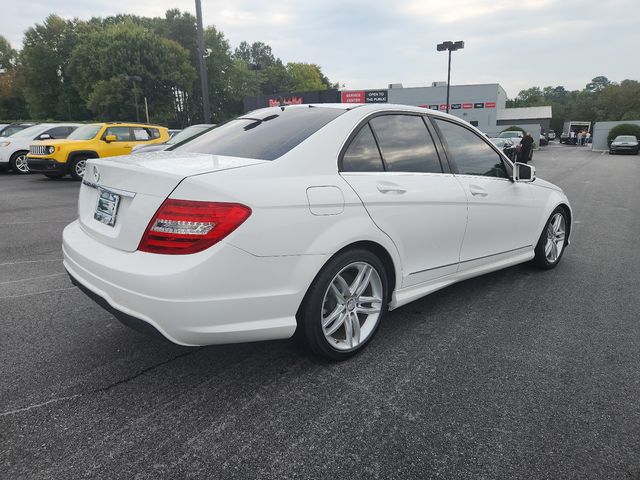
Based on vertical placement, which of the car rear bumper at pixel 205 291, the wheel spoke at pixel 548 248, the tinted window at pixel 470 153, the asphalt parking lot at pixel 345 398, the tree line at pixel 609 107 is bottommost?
the asphalt parking lot at pixel 345 398

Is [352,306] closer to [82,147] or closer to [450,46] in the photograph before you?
[82,147]

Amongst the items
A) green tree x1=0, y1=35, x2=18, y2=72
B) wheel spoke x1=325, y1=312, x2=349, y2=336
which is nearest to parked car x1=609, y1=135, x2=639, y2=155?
wheel spoke x1=325, y1=312, x2=349, y2=336

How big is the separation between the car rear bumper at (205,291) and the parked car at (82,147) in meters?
11.2

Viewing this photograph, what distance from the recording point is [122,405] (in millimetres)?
2381

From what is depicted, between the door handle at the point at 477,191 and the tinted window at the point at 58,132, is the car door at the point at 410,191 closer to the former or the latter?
the door handle at the point at 477,191

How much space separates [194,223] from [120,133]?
1280 cm

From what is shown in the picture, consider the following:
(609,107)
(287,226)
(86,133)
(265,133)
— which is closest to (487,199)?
(265,133)

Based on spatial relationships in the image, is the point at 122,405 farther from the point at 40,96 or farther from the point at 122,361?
the point at 40,96

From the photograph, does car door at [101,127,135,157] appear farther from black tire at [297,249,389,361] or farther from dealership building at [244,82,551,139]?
dealership building at [244,82,551,139]

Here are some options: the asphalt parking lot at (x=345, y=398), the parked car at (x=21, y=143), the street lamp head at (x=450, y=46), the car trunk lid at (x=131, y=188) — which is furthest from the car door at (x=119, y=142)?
the street lamp head at (x=450, y=46)

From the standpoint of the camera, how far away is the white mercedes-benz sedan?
86.4 inches

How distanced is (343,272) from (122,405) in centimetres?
144

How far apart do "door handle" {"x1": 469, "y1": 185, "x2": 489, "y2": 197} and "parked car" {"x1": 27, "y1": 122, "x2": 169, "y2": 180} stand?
37.2ft

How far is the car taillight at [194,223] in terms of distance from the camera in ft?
7.13
